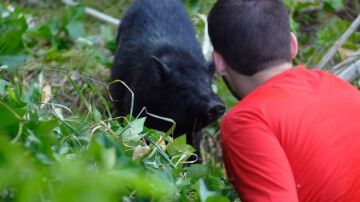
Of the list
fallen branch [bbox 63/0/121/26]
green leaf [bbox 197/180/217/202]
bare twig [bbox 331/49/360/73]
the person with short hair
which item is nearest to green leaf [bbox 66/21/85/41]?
fallen branch [bbox 63/0/121/26]

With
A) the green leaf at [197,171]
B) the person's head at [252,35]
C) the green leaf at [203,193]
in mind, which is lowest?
the green leaf at [197,171]

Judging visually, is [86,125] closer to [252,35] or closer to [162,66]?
[252,35]

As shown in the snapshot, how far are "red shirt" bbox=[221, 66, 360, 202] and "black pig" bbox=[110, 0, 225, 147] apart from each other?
8.05 ft

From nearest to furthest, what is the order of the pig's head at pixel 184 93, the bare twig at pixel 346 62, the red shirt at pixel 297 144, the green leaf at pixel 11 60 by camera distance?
the red shirt at pixel 297 144
the green leaf at pixel 11 60
the pig's head at pixel 184 93
the bare twig at pixel 346 62

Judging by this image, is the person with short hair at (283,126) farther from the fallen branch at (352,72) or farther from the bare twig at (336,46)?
the bare twig at (336,46)

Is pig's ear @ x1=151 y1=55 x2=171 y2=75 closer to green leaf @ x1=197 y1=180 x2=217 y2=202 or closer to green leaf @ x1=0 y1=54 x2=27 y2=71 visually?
green leaf @ x1=0 y1=54 x2=27 y2=71

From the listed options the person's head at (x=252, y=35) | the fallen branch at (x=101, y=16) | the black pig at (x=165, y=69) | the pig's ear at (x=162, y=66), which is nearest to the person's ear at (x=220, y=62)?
the person's head at (x=252, y=35)

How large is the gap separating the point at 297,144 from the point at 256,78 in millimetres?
336

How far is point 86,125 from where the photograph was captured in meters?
2.29

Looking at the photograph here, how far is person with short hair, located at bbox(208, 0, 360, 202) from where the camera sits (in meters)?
2.25

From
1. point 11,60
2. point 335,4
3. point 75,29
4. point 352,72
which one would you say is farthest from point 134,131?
point 335,4

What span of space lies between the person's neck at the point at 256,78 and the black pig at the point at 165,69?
2.20m

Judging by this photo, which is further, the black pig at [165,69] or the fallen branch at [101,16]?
the fallen branch at [101,16]

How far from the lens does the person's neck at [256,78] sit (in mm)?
2537
